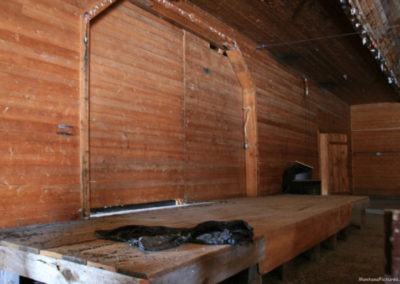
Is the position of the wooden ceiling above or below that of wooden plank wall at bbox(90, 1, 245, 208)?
above

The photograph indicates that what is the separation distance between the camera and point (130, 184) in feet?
10.9

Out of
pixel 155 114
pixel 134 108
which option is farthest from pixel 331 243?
pixel 134 108

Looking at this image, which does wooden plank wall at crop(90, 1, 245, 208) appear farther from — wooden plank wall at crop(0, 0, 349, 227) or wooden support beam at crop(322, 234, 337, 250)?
wooden support beam at crop(322, 234, 337, 250)

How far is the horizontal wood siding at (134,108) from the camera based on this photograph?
3.08m

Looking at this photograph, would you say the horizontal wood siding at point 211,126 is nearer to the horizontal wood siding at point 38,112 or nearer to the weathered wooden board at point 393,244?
the horizontal wood siding at point 38,112

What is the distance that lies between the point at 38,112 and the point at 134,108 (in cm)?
99

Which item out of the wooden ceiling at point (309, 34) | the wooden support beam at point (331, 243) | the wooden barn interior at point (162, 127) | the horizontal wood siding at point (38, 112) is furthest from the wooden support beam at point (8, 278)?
the wooden support beam at point (331, 243)

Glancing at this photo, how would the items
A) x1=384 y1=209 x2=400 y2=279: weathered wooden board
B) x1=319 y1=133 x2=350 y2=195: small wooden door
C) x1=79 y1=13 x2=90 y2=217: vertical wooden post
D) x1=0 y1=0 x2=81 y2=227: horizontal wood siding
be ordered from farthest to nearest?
x1=319 y1=133 x2=350 y2=195: small wooden door
x1=79 y1=13 x2=90 y2=217: vertical wooden post
x1=0 y1=0 x2=81 y2=227: horizontal wood siding
x1=384 y1=209 x2=400 y2=279: weathered wooden board

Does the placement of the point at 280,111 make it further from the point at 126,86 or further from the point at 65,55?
the point at 65,55

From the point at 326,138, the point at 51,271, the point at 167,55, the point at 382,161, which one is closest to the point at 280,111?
the point at 326,138

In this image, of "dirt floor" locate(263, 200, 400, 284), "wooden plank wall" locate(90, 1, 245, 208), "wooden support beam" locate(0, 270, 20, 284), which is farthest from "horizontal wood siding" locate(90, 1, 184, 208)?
"dirt floor" locate(263, 200, 400, 284)

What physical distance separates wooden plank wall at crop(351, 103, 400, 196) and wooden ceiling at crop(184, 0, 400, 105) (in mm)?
3144

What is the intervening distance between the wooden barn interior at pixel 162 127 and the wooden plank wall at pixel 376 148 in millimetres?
4726

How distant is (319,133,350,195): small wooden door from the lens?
288 inches
